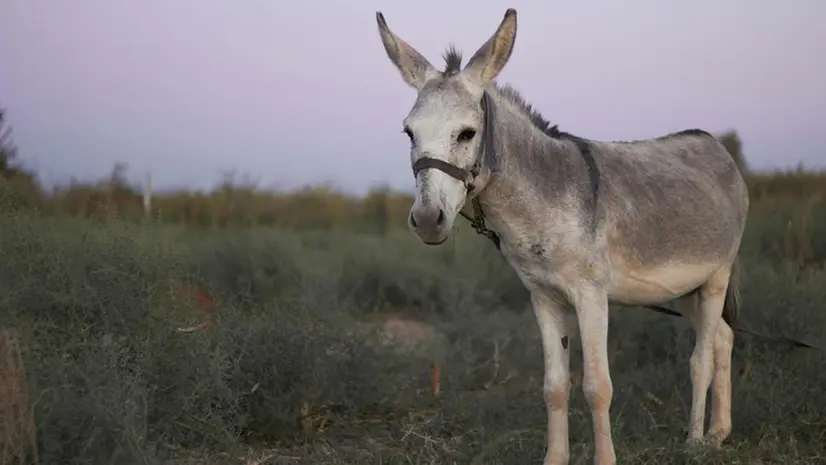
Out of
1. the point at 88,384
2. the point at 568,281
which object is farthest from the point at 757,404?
the point at 88,384

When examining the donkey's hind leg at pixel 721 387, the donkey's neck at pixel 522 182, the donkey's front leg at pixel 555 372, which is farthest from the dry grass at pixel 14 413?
the donkey's hind leg at pixel 721 387

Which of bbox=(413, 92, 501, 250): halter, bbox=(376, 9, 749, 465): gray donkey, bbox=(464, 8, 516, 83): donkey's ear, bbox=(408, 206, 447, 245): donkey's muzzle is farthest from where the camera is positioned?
bbox=(464, 8, 516, 83): donkey's ear

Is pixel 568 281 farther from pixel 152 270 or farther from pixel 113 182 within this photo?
pixel 113 182

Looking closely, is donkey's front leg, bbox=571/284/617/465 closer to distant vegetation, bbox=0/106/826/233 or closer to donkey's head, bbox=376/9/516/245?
donkey's head, bbox=376/9/516/245

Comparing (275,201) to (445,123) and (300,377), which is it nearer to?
(300,377)

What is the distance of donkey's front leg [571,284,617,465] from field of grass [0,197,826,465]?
0.26 metres

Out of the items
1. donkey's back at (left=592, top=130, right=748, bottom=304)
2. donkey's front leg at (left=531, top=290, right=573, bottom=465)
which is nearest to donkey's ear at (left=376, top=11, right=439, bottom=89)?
donkey's back at (left=592, top=130, right=748, bottom=304)

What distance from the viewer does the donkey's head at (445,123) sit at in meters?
3.45

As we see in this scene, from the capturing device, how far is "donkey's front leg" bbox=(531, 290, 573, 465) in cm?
436

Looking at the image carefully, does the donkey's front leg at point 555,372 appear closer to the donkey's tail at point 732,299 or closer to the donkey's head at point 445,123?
the donkey's head at point 445,123

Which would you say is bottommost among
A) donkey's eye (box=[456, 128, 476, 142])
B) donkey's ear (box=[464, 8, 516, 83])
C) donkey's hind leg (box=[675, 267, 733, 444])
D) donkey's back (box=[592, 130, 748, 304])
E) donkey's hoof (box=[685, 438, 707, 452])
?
donkey's hoof (box=[685, 438, 707, 452])

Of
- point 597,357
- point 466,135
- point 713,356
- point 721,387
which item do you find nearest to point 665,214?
point 597,357

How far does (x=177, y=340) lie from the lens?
496 cm

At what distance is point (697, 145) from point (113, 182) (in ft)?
15.0
